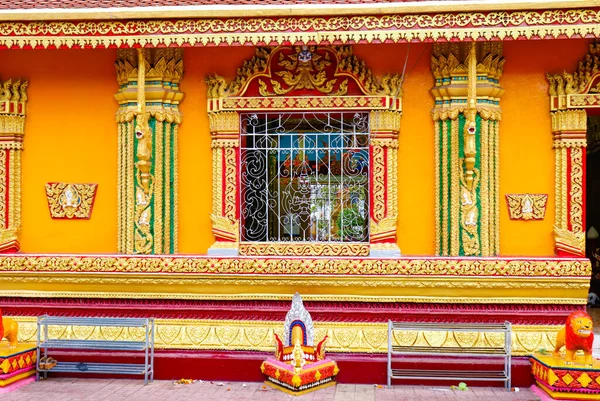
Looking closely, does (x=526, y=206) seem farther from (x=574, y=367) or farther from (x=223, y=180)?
(x=223, y=180)

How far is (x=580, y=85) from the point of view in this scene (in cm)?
632

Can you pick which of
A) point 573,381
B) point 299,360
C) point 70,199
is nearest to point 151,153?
point 70,199

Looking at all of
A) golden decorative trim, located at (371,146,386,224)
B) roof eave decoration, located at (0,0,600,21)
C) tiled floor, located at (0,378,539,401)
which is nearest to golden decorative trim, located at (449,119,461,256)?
golden decorative trim, located at (371,146,386,224)

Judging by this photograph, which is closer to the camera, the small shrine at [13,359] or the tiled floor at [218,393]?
the tiled floor at [218,393]

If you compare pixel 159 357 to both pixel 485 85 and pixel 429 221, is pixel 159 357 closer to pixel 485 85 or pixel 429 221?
pixel 429 221

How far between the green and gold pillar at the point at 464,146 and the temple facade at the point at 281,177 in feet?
0.07

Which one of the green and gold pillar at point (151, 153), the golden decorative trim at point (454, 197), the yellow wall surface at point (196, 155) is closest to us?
the golden decorative trim at point (454, 197)

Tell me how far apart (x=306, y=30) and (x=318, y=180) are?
1626mm

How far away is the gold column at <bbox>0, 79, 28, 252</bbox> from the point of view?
22.3ft

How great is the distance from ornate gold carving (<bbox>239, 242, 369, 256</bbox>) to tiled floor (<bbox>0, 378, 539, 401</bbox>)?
136 centimetres

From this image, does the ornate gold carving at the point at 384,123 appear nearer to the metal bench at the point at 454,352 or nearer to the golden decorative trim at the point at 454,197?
the golden decorative trim at the point at 454,197

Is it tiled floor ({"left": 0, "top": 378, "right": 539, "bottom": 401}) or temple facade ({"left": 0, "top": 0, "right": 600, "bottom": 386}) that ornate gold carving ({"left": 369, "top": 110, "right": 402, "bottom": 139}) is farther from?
tiled floor ({"left": 0, "top": 378, "right": 539, "bottom": 401})

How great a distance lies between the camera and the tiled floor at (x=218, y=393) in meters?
5.65

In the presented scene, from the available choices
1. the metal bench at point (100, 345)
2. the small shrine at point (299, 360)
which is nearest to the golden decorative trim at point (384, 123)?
the small shrine at point (299, 360)
